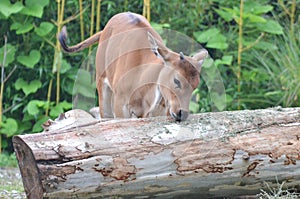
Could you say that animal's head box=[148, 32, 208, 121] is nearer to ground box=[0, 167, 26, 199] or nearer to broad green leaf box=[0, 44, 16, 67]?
ground box=[0, 167, 26, 199]

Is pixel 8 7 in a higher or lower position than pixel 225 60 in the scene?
higher

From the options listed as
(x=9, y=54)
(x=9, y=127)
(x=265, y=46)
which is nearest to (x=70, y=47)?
(x=9, y=127)

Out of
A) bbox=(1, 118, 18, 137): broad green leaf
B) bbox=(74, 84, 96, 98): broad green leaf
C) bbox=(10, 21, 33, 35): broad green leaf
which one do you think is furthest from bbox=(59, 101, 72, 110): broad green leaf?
bbox=(74, 84, 96, 98): broad green leaf

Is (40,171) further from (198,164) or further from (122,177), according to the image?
(198,164)

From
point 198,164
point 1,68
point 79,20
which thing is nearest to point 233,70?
point 79,20

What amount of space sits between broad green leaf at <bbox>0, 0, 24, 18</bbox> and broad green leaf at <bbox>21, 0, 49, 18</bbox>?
0.25 ft

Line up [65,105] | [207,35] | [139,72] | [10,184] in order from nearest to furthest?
[139,72] < [10,184] < [65,105] < [207,35]

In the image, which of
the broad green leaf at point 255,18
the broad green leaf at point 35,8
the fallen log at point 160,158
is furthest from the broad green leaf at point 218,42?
the fallen log at point 160,158

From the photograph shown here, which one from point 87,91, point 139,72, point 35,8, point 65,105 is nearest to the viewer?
point 139,72

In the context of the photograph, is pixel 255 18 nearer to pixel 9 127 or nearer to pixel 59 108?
pixel 59 108

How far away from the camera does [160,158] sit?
4.43 m

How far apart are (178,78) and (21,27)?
4.00m

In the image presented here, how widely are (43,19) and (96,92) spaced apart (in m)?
2.87

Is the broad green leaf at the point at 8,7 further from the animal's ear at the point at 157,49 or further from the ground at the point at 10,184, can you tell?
the animal's ear at the point at 157,49
